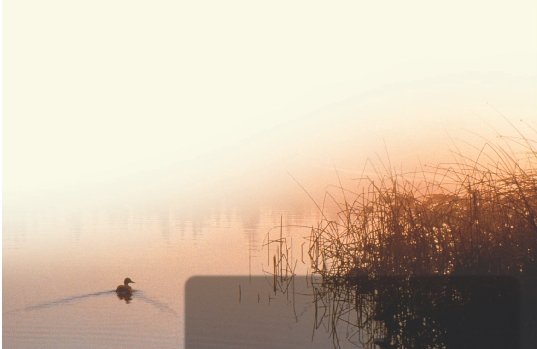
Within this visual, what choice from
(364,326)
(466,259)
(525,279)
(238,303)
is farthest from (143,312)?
(525,279)

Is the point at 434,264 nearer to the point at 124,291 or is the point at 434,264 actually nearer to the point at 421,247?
the point at 421,247

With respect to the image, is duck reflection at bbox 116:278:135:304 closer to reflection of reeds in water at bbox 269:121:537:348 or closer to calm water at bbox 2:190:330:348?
calm water at bbox 2:190:330:348

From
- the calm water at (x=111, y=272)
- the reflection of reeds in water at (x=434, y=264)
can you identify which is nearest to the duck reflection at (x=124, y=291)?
the calm water at (x=111, y=272)

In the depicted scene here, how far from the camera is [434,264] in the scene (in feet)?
17.3

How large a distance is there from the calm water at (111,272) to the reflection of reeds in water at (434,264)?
0.68 metres

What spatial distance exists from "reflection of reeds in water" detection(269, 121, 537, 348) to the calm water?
68 cm

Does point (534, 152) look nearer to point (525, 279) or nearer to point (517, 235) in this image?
point (517, 235)

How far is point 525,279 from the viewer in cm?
462

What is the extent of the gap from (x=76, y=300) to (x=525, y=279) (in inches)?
207

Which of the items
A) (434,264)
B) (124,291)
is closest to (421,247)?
(434,264)

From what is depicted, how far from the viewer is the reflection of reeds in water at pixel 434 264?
4.67 metres

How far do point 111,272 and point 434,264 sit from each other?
5821 millimetres

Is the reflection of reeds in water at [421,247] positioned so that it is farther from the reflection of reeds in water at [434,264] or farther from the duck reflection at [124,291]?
the duck reflection at [124,291]

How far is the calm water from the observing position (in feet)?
19.7
